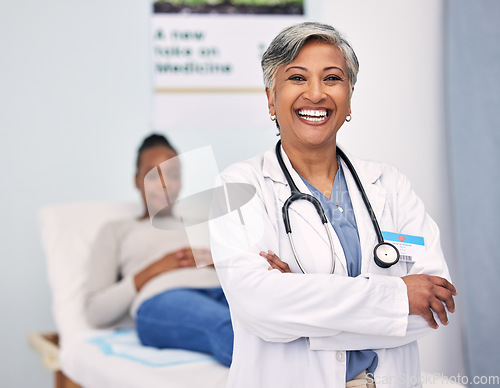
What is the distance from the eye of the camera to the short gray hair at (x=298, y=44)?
3.78 ft

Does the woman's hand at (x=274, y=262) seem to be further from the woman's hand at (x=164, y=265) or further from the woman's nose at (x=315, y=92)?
the woman's hand at (x=164, y=265)

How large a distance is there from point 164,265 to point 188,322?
1.14ft

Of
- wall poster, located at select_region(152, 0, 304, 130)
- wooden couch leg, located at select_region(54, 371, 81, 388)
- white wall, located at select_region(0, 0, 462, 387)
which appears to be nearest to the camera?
wooden couch leg, located at select_region(54, 371, 81, 388)

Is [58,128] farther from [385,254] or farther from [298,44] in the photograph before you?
[385,254]

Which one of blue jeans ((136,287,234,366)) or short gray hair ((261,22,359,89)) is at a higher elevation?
short gray hair ((261,22,359,89))

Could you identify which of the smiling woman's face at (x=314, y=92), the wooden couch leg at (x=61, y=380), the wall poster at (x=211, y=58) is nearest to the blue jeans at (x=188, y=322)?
the wooden couch leg at (x=61, y=380)

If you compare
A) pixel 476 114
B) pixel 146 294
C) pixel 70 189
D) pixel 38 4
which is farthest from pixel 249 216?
pixel 38 4

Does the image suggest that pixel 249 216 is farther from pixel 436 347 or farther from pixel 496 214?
pixel 496 214

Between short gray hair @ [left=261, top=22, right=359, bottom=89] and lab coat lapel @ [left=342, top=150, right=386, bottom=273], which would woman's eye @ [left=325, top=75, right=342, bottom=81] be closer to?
short gray hair @ [left=261, top=22, right=359, bottom=89]

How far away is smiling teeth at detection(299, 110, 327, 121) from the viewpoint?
1.18 meters

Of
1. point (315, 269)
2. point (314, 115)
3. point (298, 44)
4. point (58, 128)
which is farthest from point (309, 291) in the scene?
point (58, 128)

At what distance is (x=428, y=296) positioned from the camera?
1149 mm

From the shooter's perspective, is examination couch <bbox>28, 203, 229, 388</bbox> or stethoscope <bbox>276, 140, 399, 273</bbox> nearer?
stethoscope <bbox>276, 140, 399, 273</bbox>

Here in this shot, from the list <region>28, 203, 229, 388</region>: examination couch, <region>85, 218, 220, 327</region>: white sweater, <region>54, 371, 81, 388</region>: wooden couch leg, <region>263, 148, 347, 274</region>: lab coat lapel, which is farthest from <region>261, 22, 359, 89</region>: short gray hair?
<region>54, 371, 81, 388</region>: wooden couch leg
